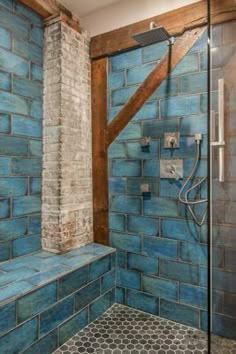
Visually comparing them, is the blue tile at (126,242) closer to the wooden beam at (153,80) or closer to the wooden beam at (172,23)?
the wooden beam at (153,80)

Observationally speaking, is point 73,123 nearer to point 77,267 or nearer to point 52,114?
point 52,114

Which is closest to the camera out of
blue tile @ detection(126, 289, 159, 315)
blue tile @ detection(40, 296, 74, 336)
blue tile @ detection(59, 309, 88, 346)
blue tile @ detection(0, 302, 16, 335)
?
blue tile @ detection(0, 302, 16, 335)

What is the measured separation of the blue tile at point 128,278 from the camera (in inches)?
93.3

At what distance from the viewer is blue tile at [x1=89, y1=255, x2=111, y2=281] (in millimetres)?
2152

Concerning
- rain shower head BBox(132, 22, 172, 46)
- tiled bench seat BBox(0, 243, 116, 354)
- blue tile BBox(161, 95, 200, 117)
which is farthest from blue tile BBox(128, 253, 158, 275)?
rain shower head BBox(132, 22, 172, 46)

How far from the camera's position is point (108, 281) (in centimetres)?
237

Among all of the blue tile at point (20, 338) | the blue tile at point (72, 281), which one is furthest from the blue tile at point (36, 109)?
the blue tile at point (20, 338)

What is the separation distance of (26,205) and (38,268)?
1.87 ft

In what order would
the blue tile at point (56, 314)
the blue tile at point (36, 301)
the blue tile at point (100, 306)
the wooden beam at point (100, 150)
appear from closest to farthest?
the blue tile at point (36, 301) < the blue tile at point (56, 314) < the blue tile at point (100, 306) < the wooden beam at point (100, 150)

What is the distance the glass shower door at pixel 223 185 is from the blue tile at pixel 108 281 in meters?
0.95

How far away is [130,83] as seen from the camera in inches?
94.3

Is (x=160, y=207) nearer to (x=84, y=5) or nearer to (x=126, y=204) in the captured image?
(x=126, y=204)

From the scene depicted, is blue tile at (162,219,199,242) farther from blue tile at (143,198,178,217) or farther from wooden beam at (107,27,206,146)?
wooden beam at (107,27,206,146)

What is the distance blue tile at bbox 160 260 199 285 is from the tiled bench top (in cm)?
51
